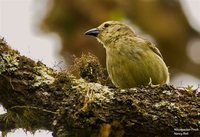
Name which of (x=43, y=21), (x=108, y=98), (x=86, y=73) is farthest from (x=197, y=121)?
(x=43, y=21)

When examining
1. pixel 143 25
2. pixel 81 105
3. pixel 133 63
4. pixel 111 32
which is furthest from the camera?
pixel 143 25

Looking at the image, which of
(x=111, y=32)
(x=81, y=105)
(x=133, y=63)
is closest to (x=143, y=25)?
(x=111, y=32)

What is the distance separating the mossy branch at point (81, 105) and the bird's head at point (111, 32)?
6.62 ft

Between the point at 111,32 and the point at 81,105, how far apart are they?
2.65 m

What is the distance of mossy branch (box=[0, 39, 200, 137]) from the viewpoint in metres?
4.60

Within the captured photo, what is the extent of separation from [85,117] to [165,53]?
482cm

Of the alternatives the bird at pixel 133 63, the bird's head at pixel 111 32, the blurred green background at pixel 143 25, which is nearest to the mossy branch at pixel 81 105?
the bird at pixel 133 63

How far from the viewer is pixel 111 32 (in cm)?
718

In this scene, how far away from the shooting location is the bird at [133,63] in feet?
20.4

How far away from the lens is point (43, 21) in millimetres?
9398

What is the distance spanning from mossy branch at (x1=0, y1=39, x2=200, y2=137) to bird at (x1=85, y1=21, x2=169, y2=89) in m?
1.11

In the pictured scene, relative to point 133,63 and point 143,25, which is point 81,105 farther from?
point 143,25

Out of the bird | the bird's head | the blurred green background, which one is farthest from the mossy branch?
the blurred green background

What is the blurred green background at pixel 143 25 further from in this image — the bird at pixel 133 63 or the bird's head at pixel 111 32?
the bird at pixel 133 63
